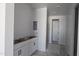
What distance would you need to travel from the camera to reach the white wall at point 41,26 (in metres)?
4.61

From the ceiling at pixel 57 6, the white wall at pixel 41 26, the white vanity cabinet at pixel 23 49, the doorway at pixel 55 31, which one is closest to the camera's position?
the ceiling at pixel 57 6

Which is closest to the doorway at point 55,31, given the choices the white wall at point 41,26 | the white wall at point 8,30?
the white wall at point 41,26

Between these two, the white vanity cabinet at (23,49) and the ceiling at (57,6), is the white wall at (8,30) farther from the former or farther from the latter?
the white vanity cabinet at (23,49)

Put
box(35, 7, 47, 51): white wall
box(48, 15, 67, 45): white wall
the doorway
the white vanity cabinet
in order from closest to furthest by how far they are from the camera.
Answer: the white vanity cabinet → box(35, 7, 47, 51): white wall → box(48, 15, 67, 45): white wall → the doorway

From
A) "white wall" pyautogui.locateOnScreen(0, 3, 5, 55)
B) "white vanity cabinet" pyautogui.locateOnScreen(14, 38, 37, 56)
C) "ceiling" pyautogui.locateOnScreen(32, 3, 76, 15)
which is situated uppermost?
"ceiling" pyautogui.locateOnScreen(32, 3, 76, 15)

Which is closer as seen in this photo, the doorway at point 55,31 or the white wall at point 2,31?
the white wall at point 2,31

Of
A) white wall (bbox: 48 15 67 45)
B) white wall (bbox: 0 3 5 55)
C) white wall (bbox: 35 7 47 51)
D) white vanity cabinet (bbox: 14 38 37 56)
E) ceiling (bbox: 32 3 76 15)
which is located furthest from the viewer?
white wall (bbox: 48 15 67 45)

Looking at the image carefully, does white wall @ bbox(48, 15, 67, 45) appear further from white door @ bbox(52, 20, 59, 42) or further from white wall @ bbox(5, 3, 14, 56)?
white wall @ bbox(5, 3, 14, 56)

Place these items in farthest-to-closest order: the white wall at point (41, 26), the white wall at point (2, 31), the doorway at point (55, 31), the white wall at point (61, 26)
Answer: the doorway at point (55, 31)
the white wall at point (61, 26)
the white wall at point (41, 26)
the white wall at point (2, 31)

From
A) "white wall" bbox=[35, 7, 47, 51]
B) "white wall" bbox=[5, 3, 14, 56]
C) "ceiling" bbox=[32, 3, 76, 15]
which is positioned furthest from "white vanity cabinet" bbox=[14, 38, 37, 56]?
"white wall" bbox=[35, 7, 47, 51]

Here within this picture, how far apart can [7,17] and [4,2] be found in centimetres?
15

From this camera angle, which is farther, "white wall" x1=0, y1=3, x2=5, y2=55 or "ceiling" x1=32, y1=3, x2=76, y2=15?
"ceiling" x1=32, y1=3, x2=76, y2=15

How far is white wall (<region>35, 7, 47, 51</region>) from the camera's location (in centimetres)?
461

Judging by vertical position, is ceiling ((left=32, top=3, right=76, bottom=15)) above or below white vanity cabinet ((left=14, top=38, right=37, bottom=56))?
above
